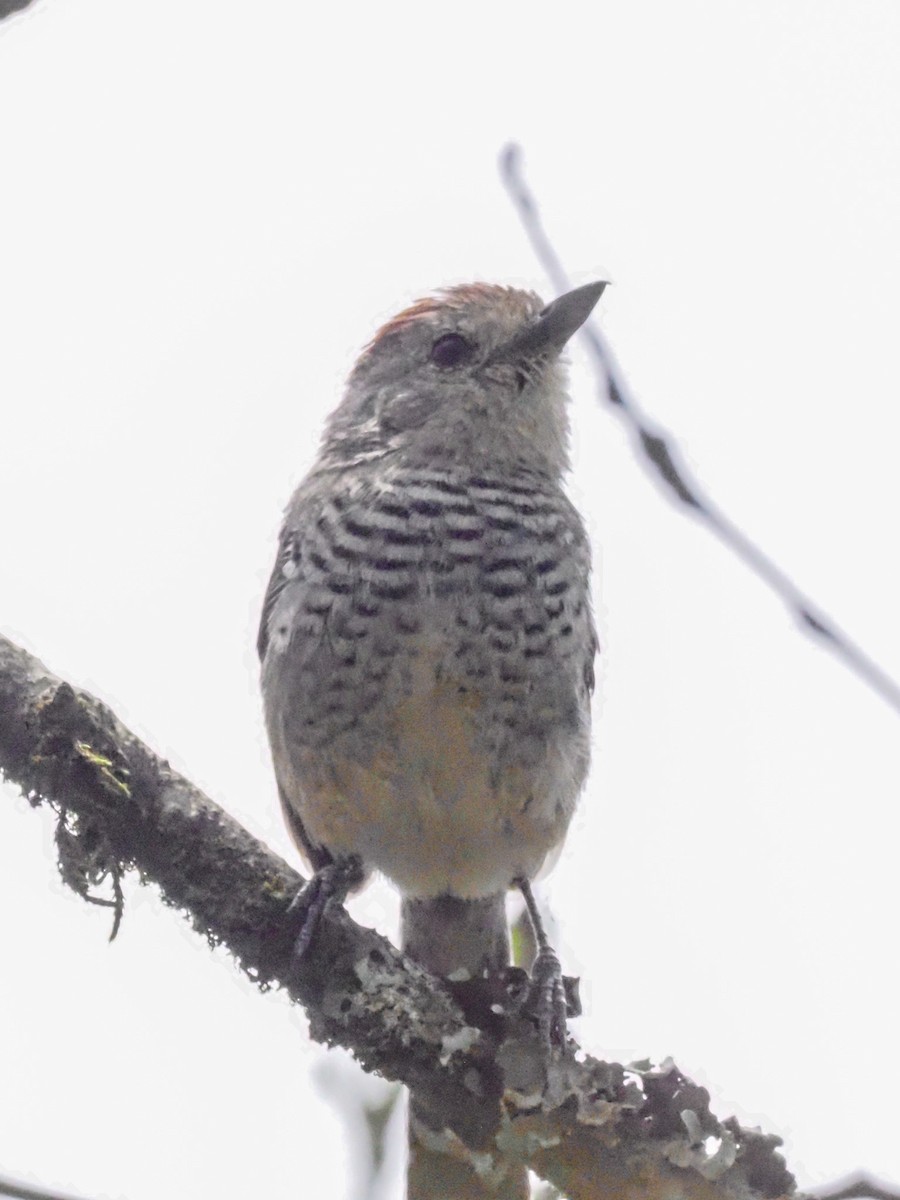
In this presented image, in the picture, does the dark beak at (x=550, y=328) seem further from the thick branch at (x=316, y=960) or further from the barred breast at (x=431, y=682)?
the thick branch at (x=316, y=960)

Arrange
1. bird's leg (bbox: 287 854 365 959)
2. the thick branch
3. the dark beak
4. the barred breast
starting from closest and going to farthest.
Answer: the thick branch < bird's leg (bbox: 287 854 365 959) < the barred breast < the dark beak

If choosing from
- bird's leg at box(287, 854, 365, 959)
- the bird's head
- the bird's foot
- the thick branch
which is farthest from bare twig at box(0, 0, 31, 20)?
the bird's head

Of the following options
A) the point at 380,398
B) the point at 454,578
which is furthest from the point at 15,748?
the point at 380,398

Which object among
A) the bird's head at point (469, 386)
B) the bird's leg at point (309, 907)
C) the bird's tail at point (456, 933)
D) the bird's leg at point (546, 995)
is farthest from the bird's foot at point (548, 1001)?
the bird's head at point (469, 386)

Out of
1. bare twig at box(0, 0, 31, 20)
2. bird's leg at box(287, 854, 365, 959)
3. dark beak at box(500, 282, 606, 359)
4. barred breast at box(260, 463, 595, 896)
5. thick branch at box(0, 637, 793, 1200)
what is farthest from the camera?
dark beak at box(500, 282, 606, 359)

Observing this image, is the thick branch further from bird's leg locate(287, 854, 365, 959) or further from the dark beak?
the dark beak

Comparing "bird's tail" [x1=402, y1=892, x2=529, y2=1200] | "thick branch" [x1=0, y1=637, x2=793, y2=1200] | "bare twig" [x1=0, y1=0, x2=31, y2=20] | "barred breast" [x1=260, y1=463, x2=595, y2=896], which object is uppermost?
"barred breast" [x1=260, y1=463, x2=595, y2=896]
